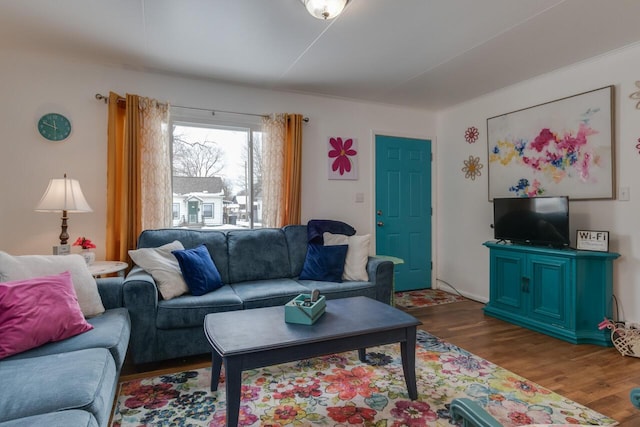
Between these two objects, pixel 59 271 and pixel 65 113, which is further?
pixel 65 113

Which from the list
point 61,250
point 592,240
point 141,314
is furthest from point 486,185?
point 61,250

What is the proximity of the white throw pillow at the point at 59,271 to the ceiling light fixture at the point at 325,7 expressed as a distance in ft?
6.96

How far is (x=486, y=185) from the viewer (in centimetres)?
403

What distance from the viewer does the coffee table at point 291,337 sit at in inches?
63.9

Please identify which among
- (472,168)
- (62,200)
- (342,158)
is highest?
(342,158)

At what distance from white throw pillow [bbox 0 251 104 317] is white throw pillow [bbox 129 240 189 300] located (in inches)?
16.5

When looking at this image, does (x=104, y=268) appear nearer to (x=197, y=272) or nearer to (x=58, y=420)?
(x=197, y=272)

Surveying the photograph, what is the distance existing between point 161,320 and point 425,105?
149 inches

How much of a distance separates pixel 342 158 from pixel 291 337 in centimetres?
272

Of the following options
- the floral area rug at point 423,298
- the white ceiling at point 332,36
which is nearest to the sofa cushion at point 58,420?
the white ceiling at point 332,36

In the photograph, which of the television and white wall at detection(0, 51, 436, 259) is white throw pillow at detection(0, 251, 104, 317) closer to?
white wall at detection(0, 51, 436, 259)

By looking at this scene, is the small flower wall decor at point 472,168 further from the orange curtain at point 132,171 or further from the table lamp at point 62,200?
the table lamp at point 62,200

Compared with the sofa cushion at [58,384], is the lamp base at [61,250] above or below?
above

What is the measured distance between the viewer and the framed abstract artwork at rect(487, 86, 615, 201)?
2975 mm
